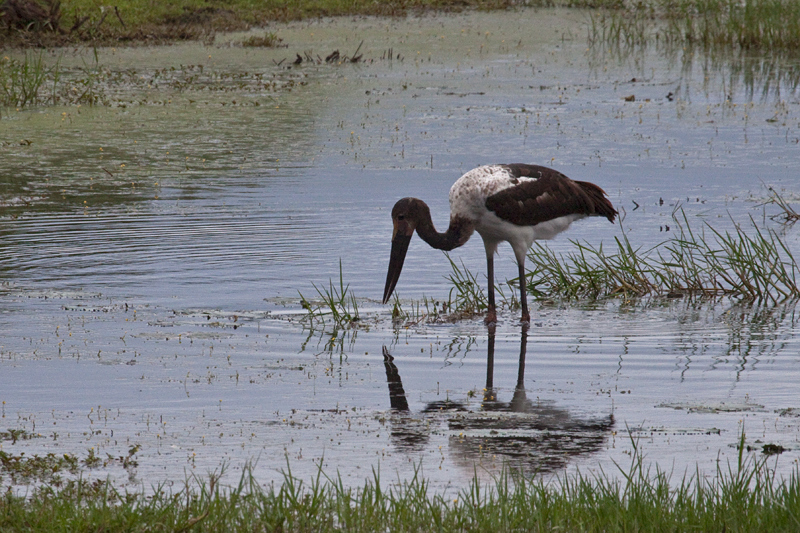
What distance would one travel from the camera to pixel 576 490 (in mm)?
3967

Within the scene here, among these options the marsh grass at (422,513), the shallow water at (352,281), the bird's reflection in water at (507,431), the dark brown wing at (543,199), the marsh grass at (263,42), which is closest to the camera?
the marsh grass at (422,513)

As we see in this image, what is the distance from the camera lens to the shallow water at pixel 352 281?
517cm

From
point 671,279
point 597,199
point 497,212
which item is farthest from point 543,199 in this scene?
point 671,279

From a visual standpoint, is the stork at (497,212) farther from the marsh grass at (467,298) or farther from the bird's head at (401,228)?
the marsh grass at (467,298)

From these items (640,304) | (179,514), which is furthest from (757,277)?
(179,514)

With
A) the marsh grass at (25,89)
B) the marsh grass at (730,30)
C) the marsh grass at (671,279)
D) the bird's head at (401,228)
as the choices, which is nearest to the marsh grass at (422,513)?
the bird's head at (401,228)

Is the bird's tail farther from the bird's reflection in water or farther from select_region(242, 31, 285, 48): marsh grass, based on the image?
select_region(242, 31, 285, 48): marsh grass

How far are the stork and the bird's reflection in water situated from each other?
2011mm

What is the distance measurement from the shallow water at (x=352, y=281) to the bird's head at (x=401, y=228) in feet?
1.07

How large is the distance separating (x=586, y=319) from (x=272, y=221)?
4.20m

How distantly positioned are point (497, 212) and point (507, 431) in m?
2.85

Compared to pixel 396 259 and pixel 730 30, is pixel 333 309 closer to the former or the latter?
pixel 396 259

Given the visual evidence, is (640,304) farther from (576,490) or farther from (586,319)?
(576,490)

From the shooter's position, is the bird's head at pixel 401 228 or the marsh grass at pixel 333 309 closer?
the marsh grass at pixel 333 309
